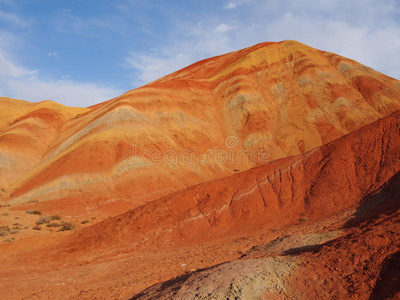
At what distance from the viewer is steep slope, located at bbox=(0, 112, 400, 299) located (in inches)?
212

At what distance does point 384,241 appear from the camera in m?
5.60

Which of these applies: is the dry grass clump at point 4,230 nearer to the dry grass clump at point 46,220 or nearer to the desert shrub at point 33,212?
the dry grass clump at point 46,220

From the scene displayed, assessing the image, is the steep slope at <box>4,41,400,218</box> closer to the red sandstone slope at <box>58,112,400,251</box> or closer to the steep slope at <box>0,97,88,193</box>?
the steep slope at <box>0,97,88,193</box>

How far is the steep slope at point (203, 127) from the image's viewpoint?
86.3ft

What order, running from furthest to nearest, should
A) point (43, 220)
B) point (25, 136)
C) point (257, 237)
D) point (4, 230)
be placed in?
point (25, 136), point (43, 220), point (4, 230), point (257, 237)

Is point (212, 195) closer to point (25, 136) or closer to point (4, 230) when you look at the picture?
point (4, 230)

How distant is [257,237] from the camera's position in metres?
11.1

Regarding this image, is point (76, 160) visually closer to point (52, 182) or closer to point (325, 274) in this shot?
point (52, 182)

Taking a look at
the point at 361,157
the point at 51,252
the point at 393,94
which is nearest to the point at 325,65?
the point at 393,94

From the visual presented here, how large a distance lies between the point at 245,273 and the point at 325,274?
1.41 metres

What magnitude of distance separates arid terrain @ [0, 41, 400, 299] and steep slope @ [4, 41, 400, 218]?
19cm

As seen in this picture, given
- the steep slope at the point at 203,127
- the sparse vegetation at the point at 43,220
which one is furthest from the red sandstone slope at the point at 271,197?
the steep slope at the point at 203,127

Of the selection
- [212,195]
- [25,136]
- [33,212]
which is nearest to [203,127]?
[33,212]

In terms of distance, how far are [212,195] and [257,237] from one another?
430 centimetres
